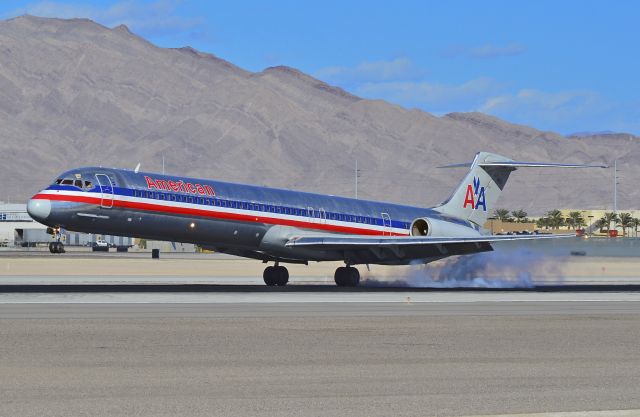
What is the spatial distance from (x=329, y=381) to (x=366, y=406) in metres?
2.27

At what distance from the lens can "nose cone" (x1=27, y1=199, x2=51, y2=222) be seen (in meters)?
40.2

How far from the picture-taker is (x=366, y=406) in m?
14.6

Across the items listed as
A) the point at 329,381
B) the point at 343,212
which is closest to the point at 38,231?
the point at 343,212

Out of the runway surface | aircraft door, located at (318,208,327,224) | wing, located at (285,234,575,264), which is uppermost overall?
aircraft door, located at (318,208,327,224)

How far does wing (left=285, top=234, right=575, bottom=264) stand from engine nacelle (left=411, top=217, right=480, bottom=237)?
2758mm

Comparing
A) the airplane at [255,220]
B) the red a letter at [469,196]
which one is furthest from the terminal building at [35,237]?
the airplane at [255,220]

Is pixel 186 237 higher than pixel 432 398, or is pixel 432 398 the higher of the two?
pixel 186 237

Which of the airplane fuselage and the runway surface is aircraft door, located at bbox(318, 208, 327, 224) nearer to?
the airplane fuselage

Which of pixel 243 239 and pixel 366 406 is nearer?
pixel 366 406

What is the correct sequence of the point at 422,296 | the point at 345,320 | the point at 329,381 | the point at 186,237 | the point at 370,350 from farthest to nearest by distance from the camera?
the point at 186,237, the point at 422,296, the point at 345,320, the point at 370,350, the point at 329,381

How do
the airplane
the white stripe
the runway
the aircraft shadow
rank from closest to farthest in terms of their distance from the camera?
the runway < the aircraft shadow < the white stripe < the airplane

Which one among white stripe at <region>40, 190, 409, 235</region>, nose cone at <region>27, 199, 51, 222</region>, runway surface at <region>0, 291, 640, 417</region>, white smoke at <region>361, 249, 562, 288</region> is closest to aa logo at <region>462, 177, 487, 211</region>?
white smoke at <region>361, 249, 562, 288</region>

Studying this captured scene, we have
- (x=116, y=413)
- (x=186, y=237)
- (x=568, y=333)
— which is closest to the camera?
(x=116, y=413)

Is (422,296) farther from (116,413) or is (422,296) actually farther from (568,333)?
(116,413)
